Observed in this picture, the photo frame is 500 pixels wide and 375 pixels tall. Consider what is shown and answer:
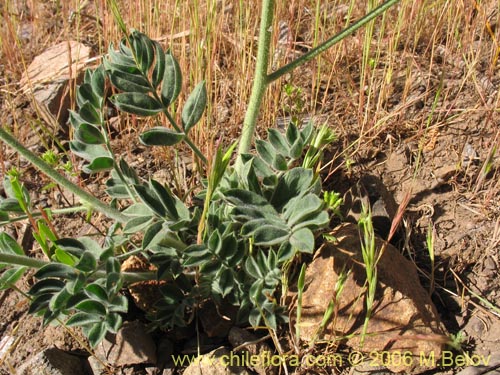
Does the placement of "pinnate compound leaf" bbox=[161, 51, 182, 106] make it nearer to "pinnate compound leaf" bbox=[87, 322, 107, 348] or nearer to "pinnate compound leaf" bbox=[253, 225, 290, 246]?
"pinnate compound leaf" bbox=[253, 225, 290, 246]

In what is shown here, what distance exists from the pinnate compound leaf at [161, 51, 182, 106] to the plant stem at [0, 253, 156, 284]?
507mm

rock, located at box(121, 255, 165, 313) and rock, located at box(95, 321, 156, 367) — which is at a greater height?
rock, located at box(121, 255, 165, 313)

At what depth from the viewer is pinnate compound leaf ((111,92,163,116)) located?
5.17 feet

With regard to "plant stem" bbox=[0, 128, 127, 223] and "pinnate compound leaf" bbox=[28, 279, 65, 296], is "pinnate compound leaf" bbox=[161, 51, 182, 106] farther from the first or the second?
"pinnate compound leaf" bbox=[28, 279, 65, 296]

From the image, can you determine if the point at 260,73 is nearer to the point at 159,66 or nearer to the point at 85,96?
the point at 159,66

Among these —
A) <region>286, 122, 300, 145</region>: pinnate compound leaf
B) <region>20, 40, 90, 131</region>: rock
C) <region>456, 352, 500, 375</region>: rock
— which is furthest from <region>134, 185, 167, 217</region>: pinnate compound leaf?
<region>20, 40, 90, 131</region>: rock

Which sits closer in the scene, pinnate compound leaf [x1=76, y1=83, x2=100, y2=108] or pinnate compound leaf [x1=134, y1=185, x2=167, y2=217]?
pinnate compound leaf [x1=134, y1=185, x2=167, y2=217]

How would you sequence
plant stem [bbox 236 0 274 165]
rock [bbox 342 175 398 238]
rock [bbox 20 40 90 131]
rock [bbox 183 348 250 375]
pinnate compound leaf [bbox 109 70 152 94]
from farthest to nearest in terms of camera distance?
rock [bbox 20 40 90 131] → rock [bbox 342 175 398 238] → rock [bbox 183 348 250 375] → pinnate compound leaf [bbox 109 70 152 94] → plant stem [bbox 236 0 274 165]

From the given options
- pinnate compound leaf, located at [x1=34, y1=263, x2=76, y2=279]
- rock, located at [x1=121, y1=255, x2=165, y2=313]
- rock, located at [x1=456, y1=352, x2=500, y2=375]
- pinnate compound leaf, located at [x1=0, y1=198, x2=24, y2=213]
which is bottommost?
rock, located at [x1=456, y1=352, x2=500, y2=375]

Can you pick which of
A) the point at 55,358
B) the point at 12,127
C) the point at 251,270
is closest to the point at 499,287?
the point at 251,270

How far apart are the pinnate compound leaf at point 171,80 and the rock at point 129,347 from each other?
2.36 feet

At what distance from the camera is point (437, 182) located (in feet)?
A: 7.25

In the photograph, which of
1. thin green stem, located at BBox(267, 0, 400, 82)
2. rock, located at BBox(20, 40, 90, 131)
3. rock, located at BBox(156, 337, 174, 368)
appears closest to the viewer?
thin green stem, located at BBox(267, 0, 400, 82)

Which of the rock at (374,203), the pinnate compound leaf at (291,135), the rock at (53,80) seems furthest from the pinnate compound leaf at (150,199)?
the rock at (53,80)
